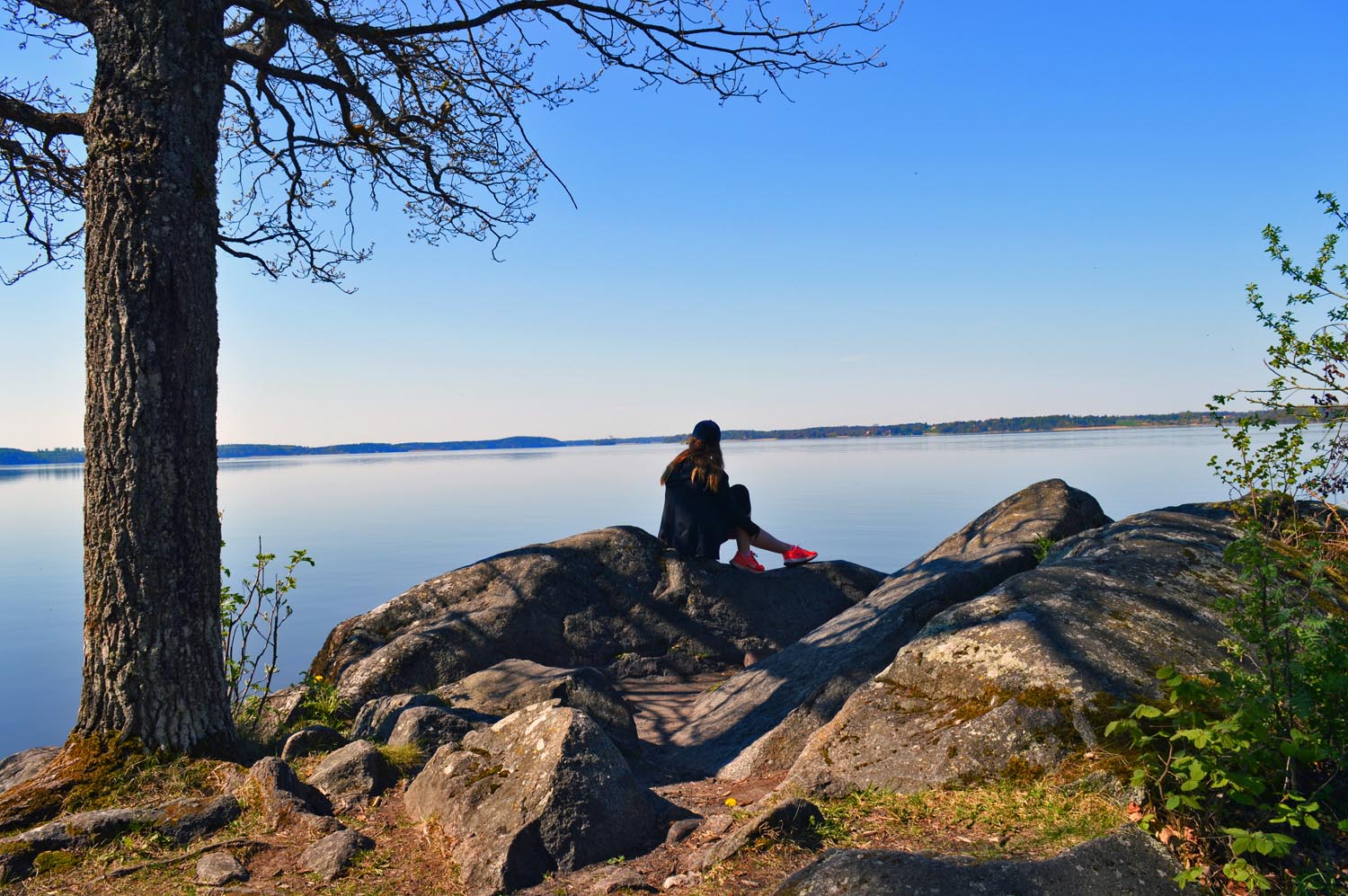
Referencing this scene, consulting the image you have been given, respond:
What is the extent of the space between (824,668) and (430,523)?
90.2ft

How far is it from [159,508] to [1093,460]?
58.8 meters

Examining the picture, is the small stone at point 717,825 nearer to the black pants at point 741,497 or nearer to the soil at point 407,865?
the soil at point 407,865

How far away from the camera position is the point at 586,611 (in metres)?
10.3

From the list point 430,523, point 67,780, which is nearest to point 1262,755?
point 67,780

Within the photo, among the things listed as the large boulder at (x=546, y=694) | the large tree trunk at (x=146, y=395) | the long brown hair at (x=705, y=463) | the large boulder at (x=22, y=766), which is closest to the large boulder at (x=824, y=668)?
the large boulder at (x=546, y=694)

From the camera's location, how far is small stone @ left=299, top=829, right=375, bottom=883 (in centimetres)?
474

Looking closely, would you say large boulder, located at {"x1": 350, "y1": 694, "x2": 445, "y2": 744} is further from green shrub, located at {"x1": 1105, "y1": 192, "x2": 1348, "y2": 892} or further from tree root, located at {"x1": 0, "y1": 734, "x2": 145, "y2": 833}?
green shrub, located at {"x1": 1105, "y1": 192, "x2": 1348, "y2": 892}

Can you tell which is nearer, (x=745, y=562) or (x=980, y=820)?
(x=980, y=820)

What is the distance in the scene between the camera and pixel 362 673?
868 cm

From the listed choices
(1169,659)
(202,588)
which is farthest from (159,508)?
(1169,659)

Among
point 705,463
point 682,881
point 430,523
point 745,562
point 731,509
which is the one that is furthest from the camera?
point 430,523

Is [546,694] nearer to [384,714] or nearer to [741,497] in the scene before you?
[384,714]

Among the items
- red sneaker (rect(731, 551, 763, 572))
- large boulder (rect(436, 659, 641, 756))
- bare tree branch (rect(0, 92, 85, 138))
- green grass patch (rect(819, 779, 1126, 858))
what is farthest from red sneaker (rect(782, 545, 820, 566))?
bare tree branch (rect(0, 92, 85, 138))

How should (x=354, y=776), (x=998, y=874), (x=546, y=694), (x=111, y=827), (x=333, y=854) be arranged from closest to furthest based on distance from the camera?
(x=998, y=874)
(x=333, y=854)
(x=111, y=827)
(x=354, y=776)
(x=546, y=694)
